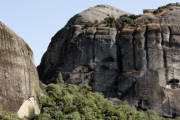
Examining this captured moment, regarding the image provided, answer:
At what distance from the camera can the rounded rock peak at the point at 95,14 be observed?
206 ft

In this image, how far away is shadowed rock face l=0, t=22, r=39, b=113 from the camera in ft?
124

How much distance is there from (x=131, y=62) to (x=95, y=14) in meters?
11.8

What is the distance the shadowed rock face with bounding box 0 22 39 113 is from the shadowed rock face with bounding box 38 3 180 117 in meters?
14.3

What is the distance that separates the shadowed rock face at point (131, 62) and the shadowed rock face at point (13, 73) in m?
14.3

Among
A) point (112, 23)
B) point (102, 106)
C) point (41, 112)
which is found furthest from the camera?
point (112, 23)

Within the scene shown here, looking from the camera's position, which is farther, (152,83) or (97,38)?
(97,38)

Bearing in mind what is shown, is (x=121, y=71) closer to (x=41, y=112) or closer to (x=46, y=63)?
(x=46, y=63)

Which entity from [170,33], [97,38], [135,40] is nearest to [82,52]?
[97,38]

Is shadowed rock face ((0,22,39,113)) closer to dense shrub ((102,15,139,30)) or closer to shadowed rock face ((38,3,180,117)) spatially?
shadowed rock face ((38,3,180,117))

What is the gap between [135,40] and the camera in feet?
182

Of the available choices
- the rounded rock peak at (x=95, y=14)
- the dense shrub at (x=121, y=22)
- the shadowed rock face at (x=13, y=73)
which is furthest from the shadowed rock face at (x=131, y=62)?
the shadowed rock face at (x=13, y=73)

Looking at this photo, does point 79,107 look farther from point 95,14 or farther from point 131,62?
point 95,14

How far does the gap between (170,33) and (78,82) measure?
11288mm

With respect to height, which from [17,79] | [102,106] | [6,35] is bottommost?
[102,106]
